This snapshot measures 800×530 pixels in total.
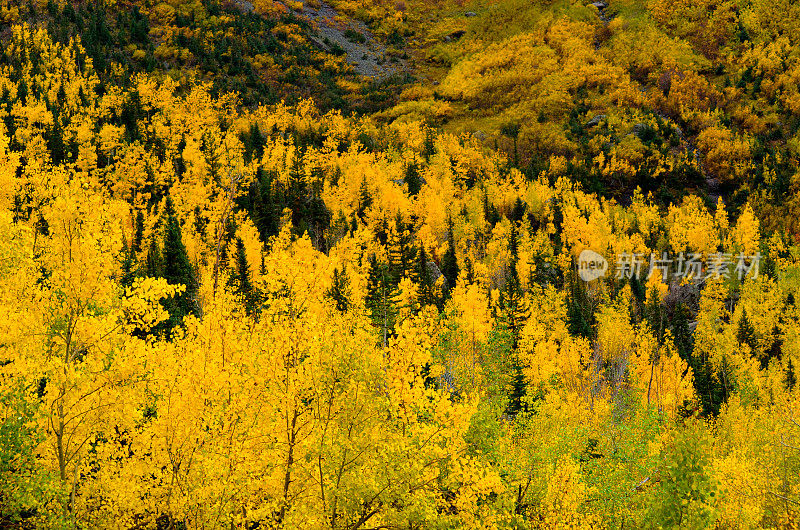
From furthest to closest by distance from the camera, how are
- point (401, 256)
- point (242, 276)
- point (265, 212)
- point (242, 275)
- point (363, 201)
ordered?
point (363, 201) → point (265, 212) → point (401, 256) → point (242, 275) → point (242, 276)

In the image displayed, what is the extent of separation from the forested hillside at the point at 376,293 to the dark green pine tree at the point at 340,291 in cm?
32

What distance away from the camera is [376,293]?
47656 millimetres

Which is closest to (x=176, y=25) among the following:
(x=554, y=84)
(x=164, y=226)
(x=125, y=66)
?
(x=125, y=66)

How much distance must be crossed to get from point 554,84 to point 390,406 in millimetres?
204460

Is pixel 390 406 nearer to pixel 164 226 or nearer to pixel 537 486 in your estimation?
pixel 537 486

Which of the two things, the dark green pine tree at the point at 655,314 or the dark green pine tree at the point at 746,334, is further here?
the dark green pine tree at the point at 655,314

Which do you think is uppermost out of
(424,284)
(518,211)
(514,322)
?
(424,284)

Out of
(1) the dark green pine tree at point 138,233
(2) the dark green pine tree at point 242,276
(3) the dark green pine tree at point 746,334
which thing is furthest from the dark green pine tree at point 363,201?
(3) the dark green pine tree at point 746,334

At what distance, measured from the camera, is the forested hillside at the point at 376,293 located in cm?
1345

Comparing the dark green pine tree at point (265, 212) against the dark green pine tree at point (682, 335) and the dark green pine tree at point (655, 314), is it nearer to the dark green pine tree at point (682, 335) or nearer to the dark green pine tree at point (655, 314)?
the dark green pine tree at point (655, 314)

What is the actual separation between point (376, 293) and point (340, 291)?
369 centimetres

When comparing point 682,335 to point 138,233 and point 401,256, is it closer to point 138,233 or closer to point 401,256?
point 401,256

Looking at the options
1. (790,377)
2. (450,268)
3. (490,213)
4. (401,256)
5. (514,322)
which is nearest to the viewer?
(514,322)

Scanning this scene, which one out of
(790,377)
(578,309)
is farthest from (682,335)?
(578,309)
